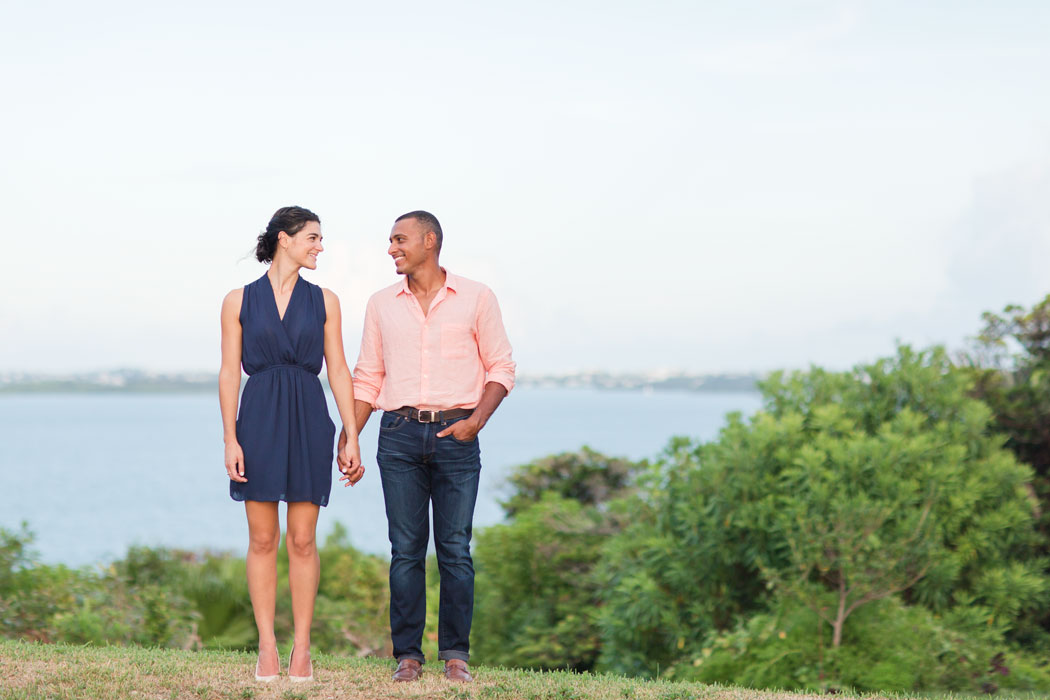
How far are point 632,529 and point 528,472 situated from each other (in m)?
6.37

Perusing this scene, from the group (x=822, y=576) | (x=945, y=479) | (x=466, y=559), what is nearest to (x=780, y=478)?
(x=822, y=576)

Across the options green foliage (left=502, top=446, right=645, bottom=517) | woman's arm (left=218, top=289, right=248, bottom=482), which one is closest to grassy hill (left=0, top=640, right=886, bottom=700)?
woman's arm (left=218, top=289, right=248, bottom=482)

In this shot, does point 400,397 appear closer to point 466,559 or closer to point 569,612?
point 466,559

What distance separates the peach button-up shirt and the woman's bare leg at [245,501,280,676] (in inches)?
30.8

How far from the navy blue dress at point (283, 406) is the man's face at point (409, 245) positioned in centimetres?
51

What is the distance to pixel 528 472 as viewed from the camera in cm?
1684

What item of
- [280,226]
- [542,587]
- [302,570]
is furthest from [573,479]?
[280,226]

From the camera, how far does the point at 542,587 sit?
1299 cm

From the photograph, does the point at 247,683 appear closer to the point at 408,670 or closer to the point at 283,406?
the point at 408,670

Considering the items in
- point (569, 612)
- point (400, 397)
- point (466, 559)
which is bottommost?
point (569, 612)

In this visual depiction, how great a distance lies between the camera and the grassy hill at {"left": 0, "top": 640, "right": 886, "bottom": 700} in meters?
5.04

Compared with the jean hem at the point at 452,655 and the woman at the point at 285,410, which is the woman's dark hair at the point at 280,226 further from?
the jean hem at the point at 452,655

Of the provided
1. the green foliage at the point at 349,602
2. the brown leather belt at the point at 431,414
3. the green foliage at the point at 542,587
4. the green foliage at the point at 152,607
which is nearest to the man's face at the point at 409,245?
the brown leather belt at the point at 431,414

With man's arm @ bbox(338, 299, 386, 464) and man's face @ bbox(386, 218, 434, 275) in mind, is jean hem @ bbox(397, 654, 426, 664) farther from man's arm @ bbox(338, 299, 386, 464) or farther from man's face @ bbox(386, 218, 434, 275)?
man's face @ bbox(386, 218, 434, 275)
